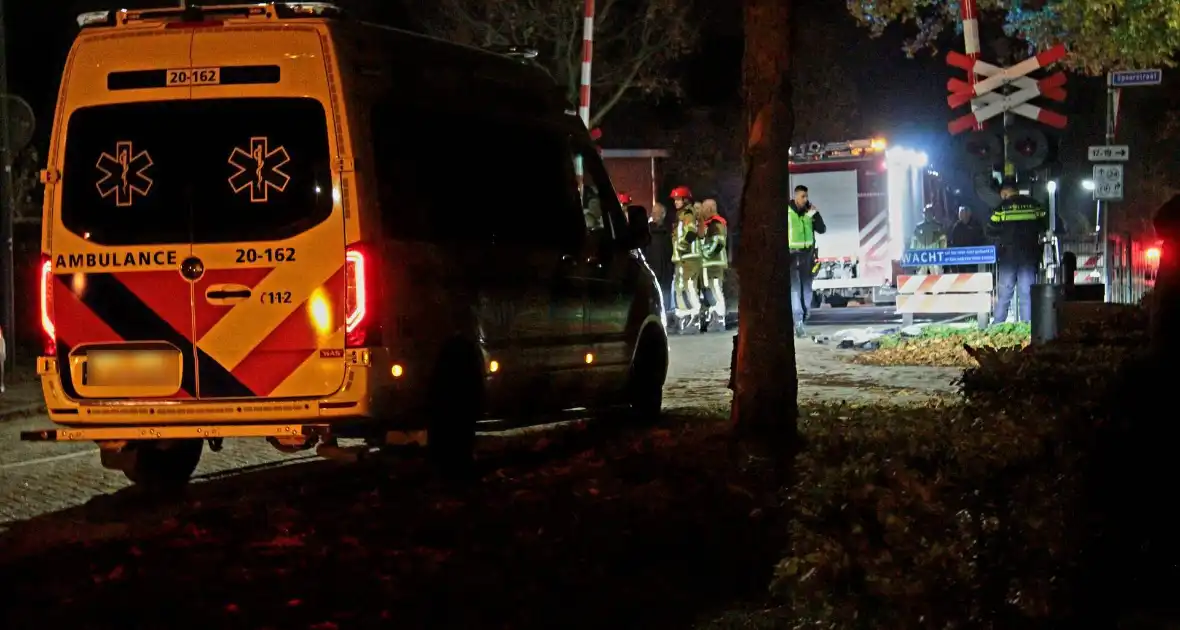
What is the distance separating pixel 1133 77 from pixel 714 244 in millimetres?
6059

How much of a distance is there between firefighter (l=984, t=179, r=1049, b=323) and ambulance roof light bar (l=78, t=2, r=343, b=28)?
11001 millimetres

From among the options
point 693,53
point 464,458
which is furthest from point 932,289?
point 693,53

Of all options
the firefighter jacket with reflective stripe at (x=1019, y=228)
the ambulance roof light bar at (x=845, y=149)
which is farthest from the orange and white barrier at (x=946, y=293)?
the ambulance roof light bar at (x=845, y=149)

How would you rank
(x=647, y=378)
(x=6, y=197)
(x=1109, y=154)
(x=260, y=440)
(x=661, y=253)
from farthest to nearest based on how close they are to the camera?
(x=661, y=253) → (x=1109, y=154) → (x=6, y=197) → (x=260, y=440) → (x=647, y=378)

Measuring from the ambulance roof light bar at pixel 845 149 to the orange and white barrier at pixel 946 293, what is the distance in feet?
21.9

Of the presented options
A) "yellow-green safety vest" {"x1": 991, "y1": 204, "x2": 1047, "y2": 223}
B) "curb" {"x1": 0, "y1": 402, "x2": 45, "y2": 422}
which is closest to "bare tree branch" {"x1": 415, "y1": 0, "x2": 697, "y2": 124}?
"yellow-green safety vest" {"x1": 991, "y1": 204, "x2": 1047, "y2": 223}

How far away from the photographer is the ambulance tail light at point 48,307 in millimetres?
7703

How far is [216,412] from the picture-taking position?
7609 mm

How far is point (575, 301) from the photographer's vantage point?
9500mm

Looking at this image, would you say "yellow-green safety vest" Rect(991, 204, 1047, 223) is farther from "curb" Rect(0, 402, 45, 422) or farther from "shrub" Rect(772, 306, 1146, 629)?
"shrub" Rect(772, 306, 1146, 629)

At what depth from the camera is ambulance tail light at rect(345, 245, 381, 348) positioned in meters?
7.44

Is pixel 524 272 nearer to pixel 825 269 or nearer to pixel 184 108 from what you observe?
pixel 184 108

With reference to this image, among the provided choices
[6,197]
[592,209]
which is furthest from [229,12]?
[6,197]

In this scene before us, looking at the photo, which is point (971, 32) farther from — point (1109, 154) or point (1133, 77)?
point (1109, 154)
